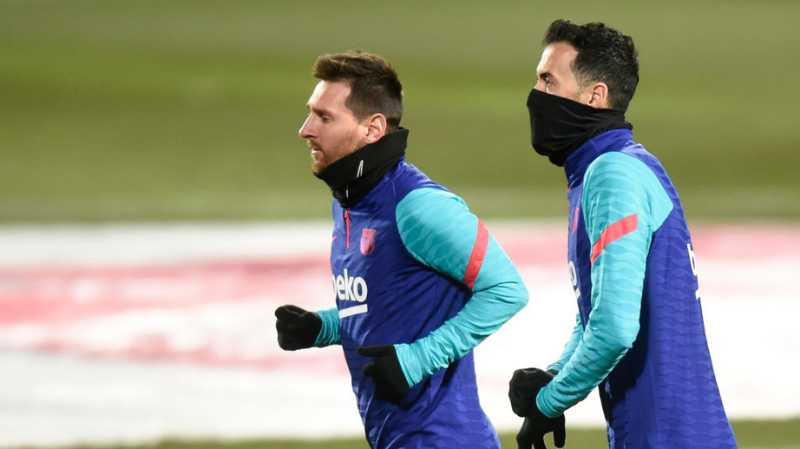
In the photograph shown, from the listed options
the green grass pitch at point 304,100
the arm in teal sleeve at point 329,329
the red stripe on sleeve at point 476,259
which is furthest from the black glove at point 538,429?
the green grass pitch at point 304,100

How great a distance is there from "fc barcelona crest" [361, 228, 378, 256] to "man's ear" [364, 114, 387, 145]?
332 millimetres

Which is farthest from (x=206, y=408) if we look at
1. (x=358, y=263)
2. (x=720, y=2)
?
(x=720, y=2)

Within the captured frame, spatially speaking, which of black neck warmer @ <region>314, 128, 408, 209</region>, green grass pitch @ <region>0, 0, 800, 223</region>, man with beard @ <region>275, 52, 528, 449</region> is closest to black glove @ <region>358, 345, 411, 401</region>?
man with beard @ <region>275, 52, 528, 449</region>

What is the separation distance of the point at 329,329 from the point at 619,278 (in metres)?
1.41

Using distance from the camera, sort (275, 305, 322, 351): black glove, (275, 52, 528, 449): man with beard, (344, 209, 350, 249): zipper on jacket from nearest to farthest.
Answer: (275, 52, 528, 449): man with beard
(344, 209, 350, 249): zipper on jacket
(275, 305, 322, 351): black glove

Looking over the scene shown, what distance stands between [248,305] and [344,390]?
220cm

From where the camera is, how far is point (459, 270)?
362 centimetres

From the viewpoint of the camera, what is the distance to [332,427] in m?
6.86

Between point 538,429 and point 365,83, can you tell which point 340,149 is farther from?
point 538,429

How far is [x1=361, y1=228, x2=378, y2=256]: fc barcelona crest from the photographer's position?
3.75m

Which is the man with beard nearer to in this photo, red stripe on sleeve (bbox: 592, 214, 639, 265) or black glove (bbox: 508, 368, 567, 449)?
black glove (bbox: 508, 368, 567, 449)

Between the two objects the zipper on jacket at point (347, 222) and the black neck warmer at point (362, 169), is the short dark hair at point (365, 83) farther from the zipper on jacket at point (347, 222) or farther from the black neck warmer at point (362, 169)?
the zipper on jacket at point (347, 222)

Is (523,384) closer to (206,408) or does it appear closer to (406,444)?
(406,444)

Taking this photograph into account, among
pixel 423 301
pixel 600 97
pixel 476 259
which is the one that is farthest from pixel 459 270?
pixel 600 97
